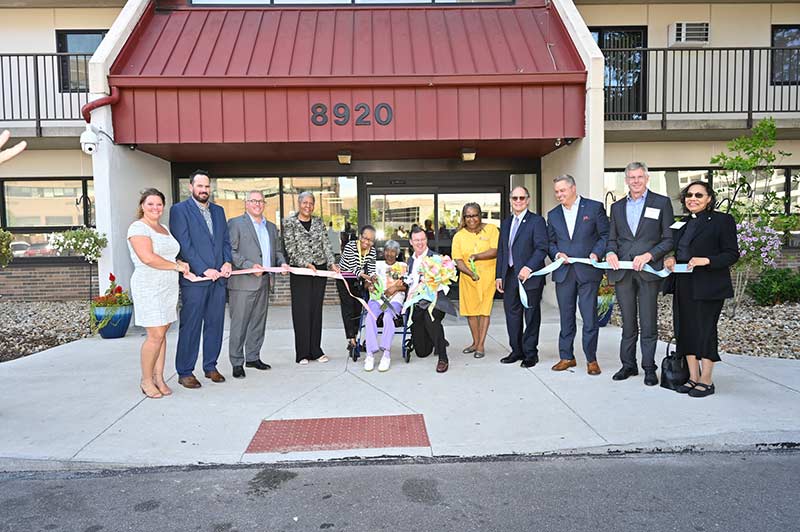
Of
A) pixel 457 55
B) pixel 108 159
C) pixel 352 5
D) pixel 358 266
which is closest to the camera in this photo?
pixel 358 266

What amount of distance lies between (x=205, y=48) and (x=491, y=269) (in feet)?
19.2

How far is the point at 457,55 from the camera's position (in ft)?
30.1

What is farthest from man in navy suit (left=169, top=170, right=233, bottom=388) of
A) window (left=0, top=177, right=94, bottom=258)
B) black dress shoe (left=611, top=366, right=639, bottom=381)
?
window (left=0, top=177, right=94, bottom=258)

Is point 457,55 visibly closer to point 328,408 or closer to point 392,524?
point 328,408

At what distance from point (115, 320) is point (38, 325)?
8.02ft

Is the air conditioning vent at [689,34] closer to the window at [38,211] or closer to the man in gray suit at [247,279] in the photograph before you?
the man in gray suit at [247,279]

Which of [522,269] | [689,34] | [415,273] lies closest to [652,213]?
[522,269]

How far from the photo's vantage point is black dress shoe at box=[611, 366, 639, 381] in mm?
5695

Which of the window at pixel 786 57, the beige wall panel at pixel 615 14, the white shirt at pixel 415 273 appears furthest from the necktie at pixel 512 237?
the window at pixel 786 57

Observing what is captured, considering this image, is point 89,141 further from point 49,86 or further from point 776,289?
point 776,289

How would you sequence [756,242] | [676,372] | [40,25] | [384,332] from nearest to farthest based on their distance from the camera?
[676,372]
[384,332]
[756,242]
[40,25]

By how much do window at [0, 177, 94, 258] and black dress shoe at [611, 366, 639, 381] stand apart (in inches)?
408

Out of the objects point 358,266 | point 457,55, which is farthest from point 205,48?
point 358,266

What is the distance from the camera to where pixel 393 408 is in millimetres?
5016
